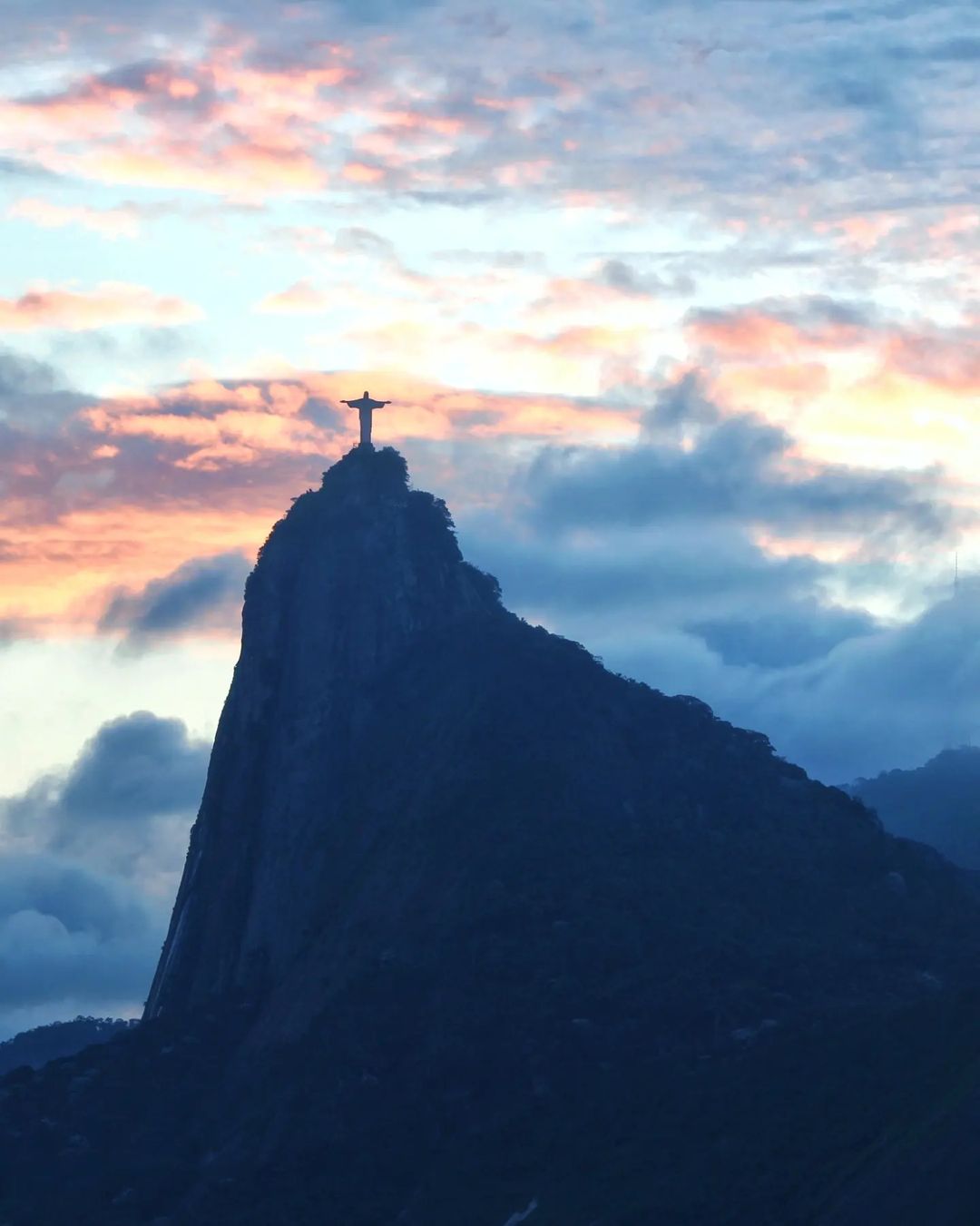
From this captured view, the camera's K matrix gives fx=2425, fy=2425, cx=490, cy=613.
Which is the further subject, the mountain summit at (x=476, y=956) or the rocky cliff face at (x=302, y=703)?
the rocky cliff face at (x=302, y=703)

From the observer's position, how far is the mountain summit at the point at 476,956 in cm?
12438

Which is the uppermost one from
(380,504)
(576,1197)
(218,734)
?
(380,504)

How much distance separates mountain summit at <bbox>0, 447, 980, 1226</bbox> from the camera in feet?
408

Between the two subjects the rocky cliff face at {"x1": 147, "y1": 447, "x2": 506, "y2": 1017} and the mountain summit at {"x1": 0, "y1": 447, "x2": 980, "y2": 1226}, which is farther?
the rocky cliff face at {"x1": 147, "y1": 447, "x2": 506, "y2": 1017}

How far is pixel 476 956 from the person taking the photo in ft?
474

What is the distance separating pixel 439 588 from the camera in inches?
7141

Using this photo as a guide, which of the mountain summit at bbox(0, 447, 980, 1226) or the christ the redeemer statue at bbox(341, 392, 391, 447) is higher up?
the christ the redeemer statue at bbox(341, 392, 391, 447)

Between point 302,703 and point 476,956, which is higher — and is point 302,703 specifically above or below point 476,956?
above

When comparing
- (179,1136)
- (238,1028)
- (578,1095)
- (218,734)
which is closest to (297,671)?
(218,734)

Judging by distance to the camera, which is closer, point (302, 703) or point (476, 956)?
point (476, 956)

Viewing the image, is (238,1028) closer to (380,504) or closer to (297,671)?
(297,671)

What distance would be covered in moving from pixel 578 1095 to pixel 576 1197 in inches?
489

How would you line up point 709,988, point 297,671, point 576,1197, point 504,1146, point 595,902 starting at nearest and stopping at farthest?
point 576,1197, point 504,1146, point 709,988, point 595,902, point 297,671

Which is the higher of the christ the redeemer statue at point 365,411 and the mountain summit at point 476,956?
the christ the redeemer statue at point 365,411
